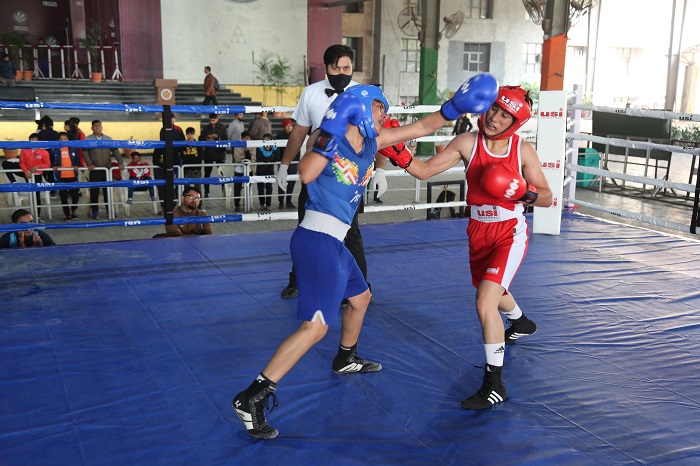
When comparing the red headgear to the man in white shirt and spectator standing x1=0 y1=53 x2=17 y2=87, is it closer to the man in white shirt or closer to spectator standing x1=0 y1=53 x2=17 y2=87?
the man in white shirt

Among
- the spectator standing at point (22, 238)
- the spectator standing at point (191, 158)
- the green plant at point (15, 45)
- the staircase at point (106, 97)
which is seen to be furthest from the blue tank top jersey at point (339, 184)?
the green plant at point (15, 45)

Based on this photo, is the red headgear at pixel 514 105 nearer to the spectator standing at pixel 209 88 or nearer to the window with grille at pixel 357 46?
the spectator standing at pixel 209 88

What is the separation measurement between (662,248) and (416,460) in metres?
4.13

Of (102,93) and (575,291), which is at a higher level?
(102,93)

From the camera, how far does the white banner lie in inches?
230

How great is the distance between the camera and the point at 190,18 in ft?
65.0

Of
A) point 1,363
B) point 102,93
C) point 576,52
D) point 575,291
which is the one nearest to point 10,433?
point 1,363

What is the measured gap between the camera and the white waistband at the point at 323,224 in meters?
2.65

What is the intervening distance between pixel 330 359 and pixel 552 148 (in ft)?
11.5

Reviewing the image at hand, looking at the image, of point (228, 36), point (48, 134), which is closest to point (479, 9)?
point (228, 36)

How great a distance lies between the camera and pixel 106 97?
17812mm

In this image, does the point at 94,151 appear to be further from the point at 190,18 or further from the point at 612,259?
the point at 190,18

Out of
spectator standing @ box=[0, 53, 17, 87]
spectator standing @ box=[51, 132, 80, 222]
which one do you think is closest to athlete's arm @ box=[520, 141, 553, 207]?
spectator standing @ box=[51, 132, 80, 222]

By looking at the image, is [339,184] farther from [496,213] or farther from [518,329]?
[518,329]
